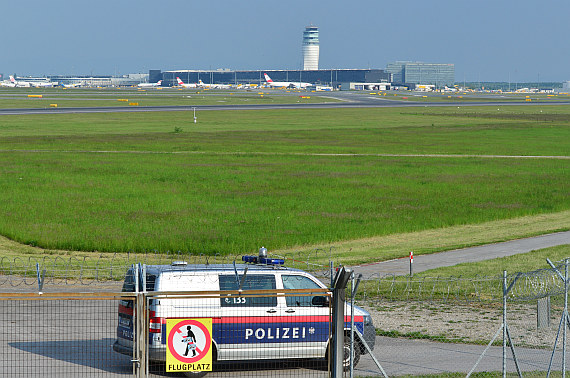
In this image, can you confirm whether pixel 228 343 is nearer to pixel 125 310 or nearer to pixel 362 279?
pixel 125 310

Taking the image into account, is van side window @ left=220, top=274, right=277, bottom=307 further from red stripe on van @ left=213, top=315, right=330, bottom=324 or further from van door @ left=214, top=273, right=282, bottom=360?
red stripe on van @ left=213, top=315, right=330, bottom=324

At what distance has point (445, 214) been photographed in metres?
42.7

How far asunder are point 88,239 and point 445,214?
19.8 meters

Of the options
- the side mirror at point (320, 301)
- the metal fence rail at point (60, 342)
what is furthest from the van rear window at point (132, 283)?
the side mirror at point (320, 301)

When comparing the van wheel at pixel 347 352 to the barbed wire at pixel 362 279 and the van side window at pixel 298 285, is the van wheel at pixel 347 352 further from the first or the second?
the barbed wire at pixel 362 279

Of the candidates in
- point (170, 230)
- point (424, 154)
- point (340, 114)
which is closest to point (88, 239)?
point (170, 230)

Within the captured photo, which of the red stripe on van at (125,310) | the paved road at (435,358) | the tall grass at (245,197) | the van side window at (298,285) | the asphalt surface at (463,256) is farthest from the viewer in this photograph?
the tall grass at (245,197)

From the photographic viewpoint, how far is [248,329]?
47.6 feet

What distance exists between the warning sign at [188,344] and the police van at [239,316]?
1.77 meters

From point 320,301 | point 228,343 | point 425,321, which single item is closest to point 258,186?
point 425,321

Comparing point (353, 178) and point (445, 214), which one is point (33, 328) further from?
point (353, 178)

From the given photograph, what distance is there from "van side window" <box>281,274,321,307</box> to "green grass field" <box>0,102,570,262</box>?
14457 millimetres

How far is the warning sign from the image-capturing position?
39.7ft

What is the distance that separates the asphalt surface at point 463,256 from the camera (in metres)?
28.3
